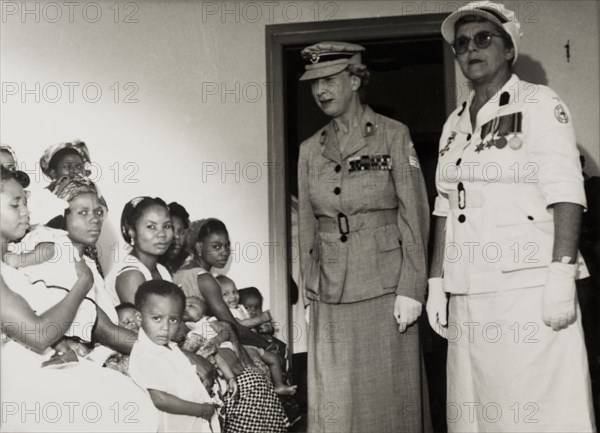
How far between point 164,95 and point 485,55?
1.13 m

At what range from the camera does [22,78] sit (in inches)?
102

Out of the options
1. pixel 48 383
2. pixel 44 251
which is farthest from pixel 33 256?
pixel 48 383

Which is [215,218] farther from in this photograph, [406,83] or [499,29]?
[499,29]

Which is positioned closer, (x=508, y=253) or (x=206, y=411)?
(x=508, y=253)

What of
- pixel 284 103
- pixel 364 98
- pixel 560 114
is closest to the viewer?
pixel 560 114

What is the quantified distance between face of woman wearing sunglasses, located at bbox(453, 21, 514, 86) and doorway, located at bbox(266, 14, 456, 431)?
283 millimetres

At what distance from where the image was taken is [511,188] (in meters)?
Answer: 2.06

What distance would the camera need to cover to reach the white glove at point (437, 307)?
7.16 ft

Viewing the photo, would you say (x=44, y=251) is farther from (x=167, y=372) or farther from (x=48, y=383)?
(x=167, y=372)

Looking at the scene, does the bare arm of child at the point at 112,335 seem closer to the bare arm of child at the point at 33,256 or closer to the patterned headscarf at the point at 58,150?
the bare arm of child at the point at 33,256

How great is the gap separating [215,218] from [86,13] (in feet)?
2.92

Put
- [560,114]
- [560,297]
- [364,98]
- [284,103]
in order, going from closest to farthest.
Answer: [560,297] → [560,114] → [364,98] → [284,103]

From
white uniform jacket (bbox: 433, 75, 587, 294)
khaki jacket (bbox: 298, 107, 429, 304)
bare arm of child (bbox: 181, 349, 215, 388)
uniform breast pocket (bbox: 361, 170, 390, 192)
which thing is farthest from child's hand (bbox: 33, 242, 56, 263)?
white uniform jacket (bbox: 433, 75, 587, 294)

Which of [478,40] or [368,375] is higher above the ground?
[478,40]
